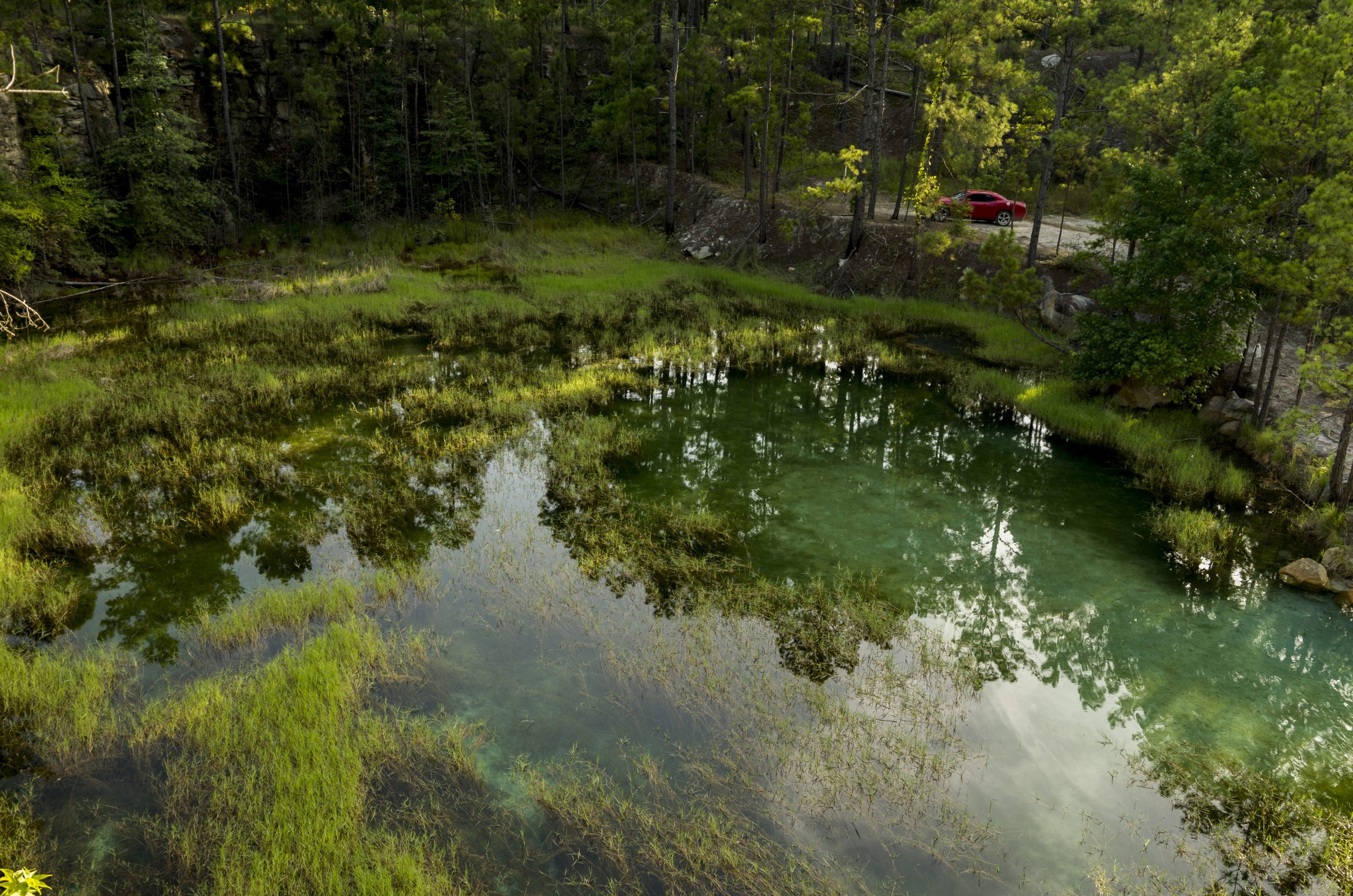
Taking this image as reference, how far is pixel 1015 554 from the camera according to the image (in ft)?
38.6

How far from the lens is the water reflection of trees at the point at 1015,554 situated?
8.65 meters

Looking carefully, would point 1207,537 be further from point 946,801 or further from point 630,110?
point 630,110

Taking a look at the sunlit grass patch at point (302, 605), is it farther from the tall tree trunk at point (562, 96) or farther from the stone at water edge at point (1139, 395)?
the tall tree trunk at point (562, 96)

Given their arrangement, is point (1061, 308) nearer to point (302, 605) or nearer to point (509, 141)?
point (302, 605)

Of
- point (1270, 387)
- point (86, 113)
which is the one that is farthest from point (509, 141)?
point (1270, 387)

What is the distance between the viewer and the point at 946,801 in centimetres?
698

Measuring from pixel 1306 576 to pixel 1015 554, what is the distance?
3.91m

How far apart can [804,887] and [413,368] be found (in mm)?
16117

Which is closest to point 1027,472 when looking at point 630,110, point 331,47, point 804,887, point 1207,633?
point 1207,633

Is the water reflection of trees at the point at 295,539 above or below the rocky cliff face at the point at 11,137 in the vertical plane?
below

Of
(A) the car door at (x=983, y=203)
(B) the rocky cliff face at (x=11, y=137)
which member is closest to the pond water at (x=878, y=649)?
(B) the rocky cliff face at (x=11, y=137)

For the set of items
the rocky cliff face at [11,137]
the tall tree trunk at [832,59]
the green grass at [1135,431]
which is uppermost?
the tall tree trunk at [832,59]

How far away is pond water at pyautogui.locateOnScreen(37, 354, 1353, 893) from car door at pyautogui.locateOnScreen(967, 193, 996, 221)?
2042cm

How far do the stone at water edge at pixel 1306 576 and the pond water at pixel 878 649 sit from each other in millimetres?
360
